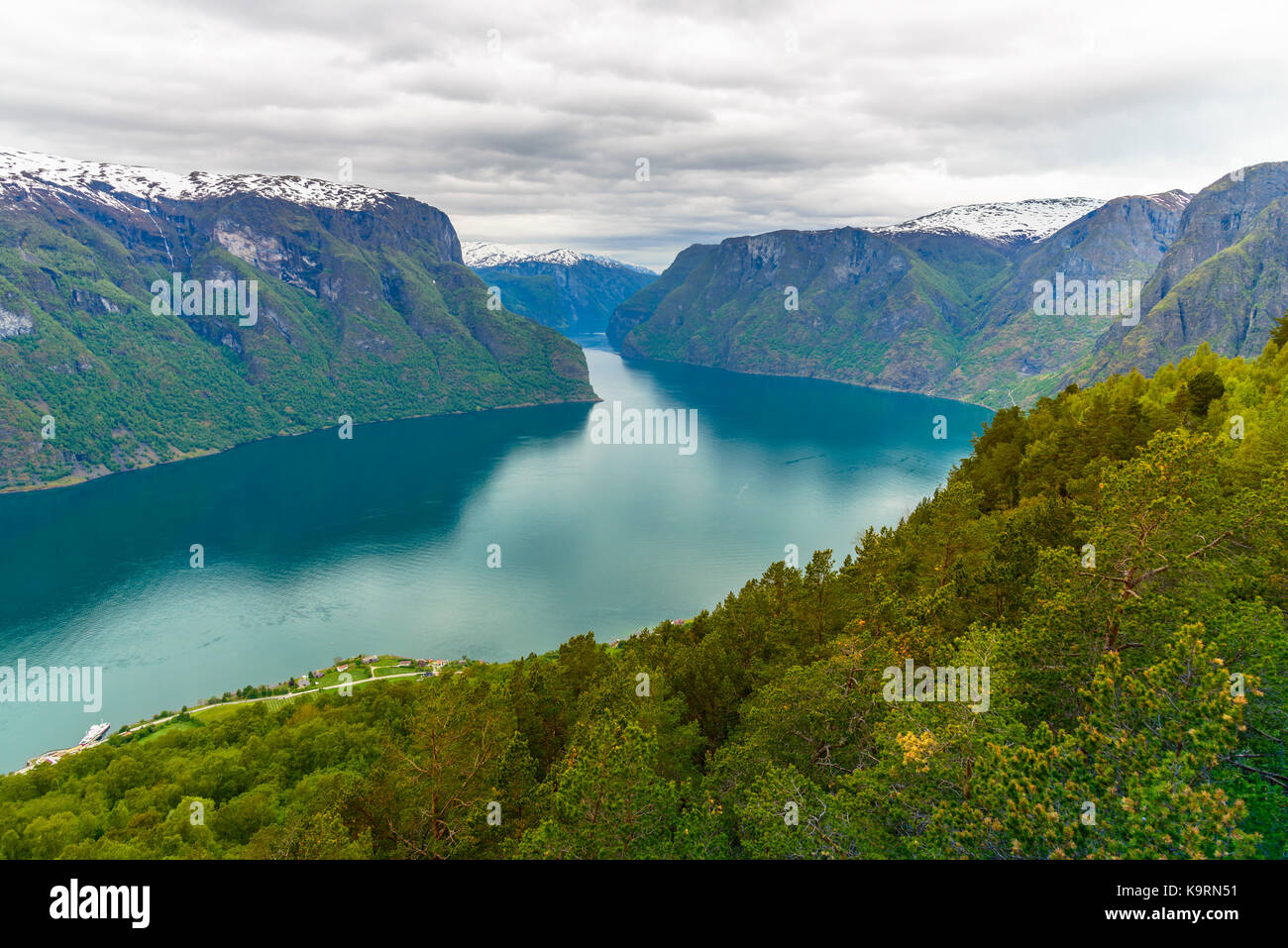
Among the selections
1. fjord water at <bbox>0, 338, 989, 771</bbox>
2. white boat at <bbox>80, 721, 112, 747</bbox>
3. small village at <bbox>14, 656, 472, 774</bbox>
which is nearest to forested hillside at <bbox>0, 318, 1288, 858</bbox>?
small village at <bbox>14, 656, 472, 774</bbox>

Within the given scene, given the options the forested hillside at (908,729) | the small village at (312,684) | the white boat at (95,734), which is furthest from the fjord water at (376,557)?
the forested hillside at (908,729)

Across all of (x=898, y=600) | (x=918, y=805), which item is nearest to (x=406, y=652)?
(x=898, y=600)

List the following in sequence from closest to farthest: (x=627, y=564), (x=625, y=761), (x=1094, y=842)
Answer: (x=1094, y=842)
(x=625, y=761)
(x=627, y=564)

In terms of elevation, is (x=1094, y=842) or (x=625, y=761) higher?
(x=1094, y=842)

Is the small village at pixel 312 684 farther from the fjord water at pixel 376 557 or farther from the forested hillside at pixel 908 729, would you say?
the forested hillside at pixel 908 729

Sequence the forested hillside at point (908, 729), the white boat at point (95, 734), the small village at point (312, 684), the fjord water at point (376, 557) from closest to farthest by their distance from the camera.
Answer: the forested hillside at point (908, 729)
the white boat at point (95, 734)
the small village at point (312, 684)
the fjord water at point (376, 557)

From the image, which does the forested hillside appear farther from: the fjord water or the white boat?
the fjord water
